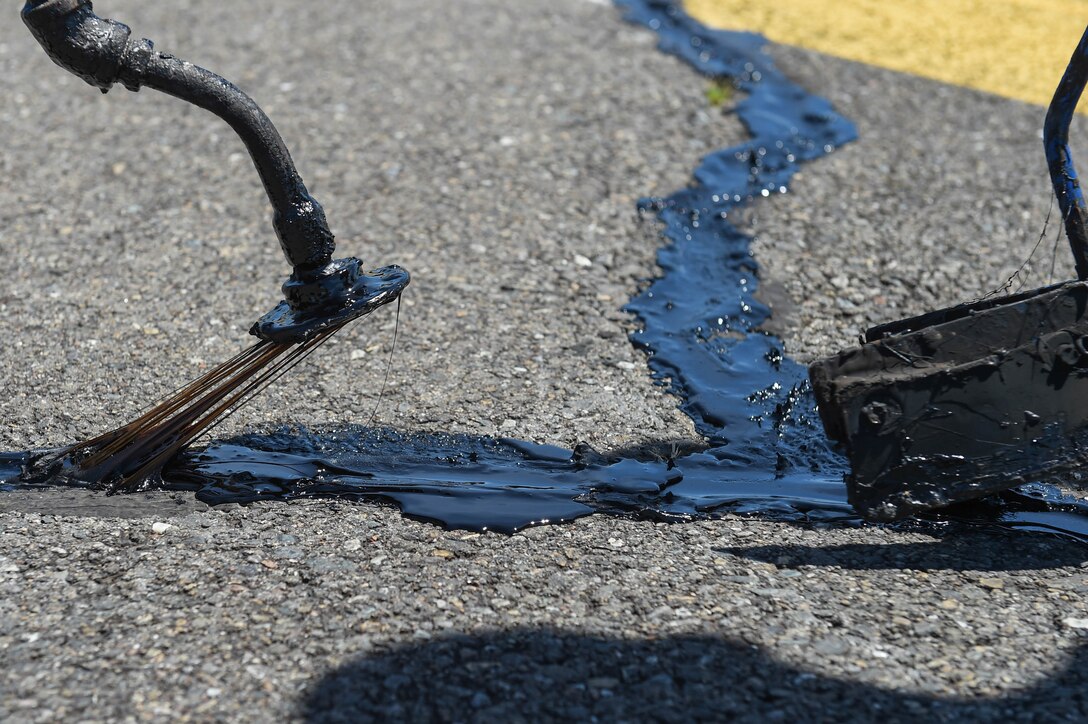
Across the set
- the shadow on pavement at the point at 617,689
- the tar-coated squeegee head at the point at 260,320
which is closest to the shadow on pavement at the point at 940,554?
the shadow on pavement at the point at 617,689

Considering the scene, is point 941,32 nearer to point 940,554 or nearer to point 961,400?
point 961,400

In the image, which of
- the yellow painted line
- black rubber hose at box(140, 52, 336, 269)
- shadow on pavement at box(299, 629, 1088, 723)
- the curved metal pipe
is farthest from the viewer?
the yellow painted line

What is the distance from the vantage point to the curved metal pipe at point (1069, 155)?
2.82m

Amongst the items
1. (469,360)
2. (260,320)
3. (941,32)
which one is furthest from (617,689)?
(941,32)

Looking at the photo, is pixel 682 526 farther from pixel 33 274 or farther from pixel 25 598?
pixel 33 274

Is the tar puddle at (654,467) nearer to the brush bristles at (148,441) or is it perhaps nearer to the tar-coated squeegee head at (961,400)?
the brush bristles at (148,441)

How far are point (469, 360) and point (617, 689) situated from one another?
5.11ft

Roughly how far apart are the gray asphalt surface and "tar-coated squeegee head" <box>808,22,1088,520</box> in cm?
18

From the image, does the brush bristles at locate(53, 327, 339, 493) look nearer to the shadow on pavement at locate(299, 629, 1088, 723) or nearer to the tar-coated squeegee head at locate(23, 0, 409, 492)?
the tar-coated squeegee head at locate(23, 0, 409, 492)

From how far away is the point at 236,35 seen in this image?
249 inches

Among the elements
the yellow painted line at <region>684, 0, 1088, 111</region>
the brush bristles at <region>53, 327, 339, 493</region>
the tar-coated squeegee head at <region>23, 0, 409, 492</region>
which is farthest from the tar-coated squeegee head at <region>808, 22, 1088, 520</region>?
the yellow painted line at <region>684, 0, 1088, 111</region>

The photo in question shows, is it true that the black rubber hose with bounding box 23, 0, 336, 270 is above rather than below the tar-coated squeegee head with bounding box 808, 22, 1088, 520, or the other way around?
above

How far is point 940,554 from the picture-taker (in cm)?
274

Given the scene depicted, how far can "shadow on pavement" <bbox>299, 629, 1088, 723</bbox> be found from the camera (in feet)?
7.16
